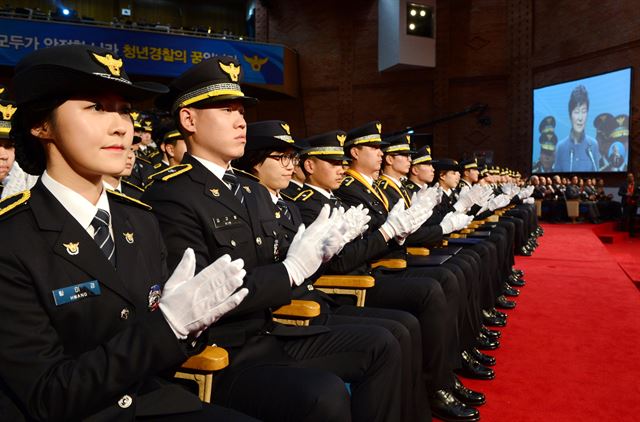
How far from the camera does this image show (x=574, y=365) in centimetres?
322

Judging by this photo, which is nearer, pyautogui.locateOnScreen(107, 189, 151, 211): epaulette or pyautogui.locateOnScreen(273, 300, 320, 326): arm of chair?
pyautogui.locateOnScreen(107, 189, 151, 211): epaulette

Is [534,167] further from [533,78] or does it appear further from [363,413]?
[363,413]

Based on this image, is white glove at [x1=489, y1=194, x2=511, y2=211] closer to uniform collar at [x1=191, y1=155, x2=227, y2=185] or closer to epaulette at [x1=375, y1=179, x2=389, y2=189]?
epaulette at [x1=375, y1=179, x2=389, y2=189]

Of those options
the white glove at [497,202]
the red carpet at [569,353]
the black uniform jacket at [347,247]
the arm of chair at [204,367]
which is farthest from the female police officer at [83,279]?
the white glove at [497,202]

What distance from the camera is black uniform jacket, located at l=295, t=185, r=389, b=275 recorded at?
2762 millimetres

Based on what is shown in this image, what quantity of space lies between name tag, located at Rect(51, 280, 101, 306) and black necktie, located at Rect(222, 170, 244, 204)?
0.87 meters

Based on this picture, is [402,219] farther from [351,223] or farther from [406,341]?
[406,341]

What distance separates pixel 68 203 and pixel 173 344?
45 cm

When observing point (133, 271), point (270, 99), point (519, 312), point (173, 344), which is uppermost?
point (270, 99)

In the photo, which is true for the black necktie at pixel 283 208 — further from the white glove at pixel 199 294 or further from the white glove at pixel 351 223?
the white glove at pixel 199 294

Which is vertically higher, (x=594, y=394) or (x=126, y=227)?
(x=126, y=227)

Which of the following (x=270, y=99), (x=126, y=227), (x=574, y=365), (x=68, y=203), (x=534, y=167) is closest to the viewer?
(x=68, y=203)

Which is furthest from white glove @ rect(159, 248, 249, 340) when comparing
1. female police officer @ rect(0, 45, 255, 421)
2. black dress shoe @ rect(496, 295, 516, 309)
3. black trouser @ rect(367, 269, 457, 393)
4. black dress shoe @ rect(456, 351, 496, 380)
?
black dress shoe @ rect(496, 295, 516, 309)

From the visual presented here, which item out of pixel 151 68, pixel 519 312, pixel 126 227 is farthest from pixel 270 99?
pixel 126 227
